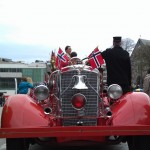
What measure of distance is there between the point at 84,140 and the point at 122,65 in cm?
219

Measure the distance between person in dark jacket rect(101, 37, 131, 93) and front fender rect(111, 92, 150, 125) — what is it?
128 centimetres

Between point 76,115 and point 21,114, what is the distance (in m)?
0.94

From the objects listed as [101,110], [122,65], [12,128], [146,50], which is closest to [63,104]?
[101,110]

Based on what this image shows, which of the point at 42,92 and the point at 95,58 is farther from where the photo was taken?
the point at 95,58

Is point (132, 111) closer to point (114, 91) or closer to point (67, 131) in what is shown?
point (114, 91)

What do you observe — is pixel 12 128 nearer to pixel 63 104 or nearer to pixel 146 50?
pixel 63 104

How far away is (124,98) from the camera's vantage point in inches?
271

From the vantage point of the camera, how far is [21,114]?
636 cm

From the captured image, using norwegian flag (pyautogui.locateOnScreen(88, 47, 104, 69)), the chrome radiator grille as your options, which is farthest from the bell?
norwegian flag (pyautogui.locateOnScreen(88, 47, 104, 69))

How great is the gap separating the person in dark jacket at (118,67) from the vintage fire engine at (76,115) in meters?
1.02

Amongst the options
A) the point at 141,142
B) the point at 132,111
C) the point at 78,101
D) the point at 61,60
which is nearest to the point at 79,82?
the point at 78,101

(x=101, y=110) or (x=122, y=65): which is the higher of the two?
(x=122, y=65)

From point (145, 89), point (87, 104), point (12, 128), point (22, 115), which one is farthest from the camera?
point (145, 89)

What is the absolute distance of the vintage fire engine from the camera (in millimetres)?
5945
